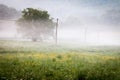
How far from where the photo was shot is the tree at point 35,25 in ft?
241

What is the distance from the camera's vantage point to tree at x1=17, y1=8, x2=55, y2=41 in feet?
241

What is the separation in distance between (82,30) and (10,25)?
1792 inches

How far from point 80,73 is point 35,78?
117 inches

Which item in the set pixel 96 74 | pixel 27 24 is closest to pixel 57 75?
pixel 96 74

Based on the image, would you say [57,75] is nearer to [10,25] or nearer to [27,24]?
[27,24]

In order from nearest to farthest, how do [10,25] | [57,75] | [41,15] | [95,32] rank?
[57,75], [41,15], [10,25], [95,32]

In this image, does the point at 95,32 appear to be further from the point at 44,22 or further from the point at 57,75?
the point at 57,75

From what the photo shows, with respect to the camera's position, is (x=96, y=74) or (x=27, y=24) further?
(x=27, y=24)

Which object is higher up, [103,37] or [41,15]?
[41,15]

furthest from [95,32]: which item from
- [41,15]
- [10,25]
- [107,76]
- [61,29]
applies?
[107,76]

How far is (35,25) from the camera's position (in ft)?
241

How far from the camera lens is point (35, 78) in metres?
11.9

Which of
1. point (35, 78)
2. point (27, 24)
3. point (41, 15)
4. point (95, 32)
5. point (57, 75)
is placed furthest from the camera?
point (95, 32)

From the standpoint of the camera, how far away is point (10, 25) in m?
120
